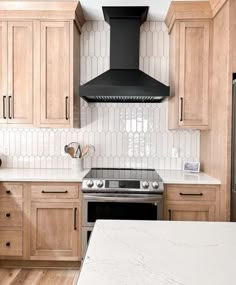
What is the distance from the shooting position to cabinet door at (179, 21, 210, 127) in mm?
3094

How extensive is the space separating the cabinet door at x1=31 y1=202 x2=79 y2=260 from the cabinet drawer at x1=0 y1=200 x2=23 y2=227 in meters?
0.13

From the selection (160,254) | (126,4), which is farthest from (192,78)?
(160,254)

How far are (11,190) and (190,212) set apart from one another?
5.72 ft

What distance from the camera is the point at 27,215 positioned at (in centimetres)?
289

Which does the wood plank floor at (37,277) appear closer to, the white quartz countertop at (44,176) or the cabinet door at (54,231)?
the cabinet door at (54,231)

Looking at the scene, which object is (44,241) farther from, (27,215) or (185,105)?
(185,105)

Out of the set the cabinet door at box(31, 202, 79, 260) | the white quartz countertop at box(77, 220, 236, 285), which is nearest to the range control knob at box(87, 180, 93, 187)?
the cabinet door at box(31, 202, 79, 260)

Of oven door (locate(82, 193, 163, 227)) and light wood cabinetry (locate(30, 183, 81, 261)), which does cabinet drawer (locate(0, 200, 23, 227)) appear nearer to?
light wood cabinetry (locate(30, 183, 81, 261))

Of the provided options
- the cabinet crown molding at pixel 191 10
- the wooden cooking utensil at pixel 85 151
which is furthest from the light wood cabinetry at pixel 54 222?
the cabinet crown molding at pixel 191 10

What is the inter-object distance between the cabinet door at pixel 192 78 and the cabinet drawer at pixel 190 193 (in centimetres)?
68

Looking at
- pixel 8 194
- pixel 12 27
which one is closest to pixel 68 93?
pixel 12 27

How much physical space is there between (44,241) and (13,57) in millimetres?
1936

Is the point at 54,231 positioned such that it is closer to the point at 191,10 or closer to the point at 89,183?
the point at 89,183

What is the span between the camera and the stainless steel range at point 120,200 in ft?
9.18
